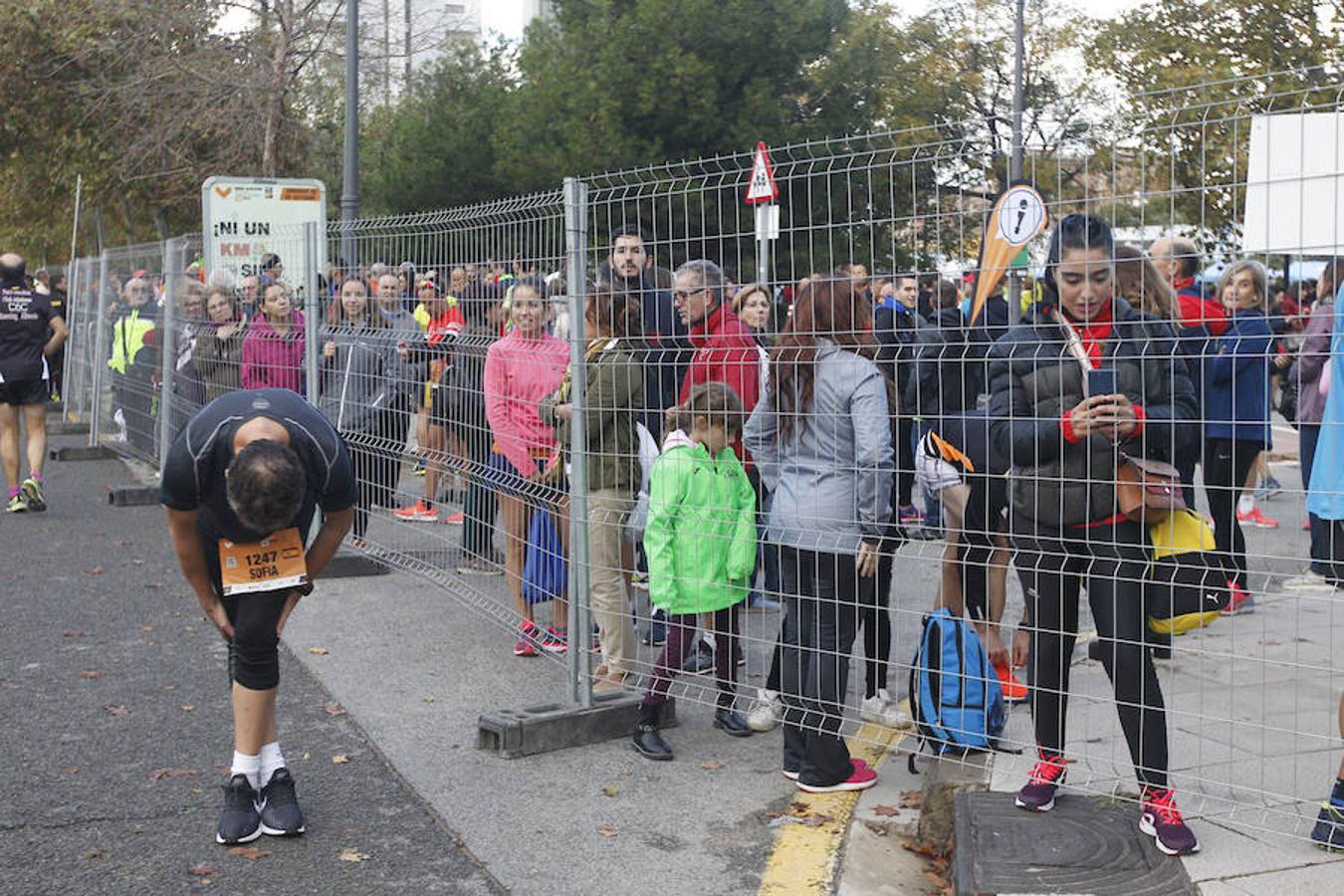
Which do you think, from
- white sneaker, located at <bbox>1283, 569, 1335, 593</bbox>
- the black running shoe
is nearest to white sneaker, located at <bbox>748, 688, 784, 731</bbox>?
the black running shoe

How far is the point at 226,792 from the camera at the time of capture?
477cm

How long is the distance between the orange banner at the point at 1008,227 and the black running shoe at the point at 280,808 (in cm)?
272

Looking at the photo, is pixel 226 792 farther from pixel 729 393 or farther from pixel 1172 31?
pixel 1172 31

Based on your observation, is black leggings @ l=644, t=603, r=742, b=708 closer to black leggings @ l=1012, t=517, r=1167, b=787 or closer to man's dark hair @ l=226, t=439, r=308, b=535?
black leggings @ l=1012, t=517, r=1167, b=787

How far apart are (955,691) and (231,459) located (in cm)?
254

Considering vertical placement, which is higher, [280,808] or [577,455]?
[577,455]

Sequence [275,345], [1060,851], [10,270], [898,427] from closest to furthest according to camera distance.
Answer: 1. [1060,851]
2. [898,427]
3. [275,345]
4. [10,270]

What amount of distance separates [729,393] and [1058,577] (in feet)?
4.97

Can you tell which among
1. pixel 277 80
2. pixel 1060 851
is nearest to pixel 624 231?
pixel 1060 851

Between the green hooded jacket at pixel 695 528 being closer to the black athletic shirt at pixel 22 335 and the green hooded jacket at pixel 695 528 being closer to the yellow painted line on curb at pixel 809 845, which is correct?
the yellow painted line on curb at pixel 809 845

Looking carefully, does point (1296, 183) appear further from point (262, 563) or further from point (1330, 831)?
point (262, 563)

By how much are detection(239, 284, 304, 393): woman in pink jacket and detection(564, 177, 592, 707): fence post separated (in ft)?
13.0

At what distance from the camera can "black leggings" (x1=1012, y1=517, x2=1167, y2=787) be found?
4.40m

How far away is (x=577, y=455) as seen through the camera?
230 inches
